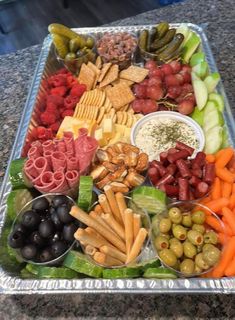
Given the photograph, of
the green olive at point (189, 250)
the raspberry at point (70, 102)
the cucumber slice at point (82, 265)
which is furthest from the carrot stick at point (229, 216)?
the raspberry at point (70, 102)

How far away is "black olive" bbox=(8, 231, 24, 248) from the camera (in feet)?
2.98

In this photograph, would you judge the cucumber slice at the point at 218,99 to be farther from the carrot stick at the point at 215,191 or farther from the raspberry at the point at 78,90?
the raspberry at the point at 78,90

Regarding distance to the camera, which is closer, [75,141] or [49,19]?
[75,141]

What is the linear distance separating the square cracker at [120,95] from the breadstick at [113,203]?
1.62ft

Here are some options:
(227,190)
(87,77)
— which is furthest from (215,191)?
(87,77)

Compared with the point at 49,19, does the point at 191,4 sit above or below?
above

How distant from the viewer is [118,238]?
0.96 m

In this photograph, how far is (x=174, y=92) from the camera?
1.36 meters

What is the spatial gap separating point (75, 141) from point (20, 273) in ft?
1.36

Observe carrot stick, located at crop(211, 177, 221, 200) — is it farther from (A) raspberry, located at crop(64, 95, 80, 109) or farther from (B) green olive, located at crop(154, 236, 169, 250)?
(A) raspberry, located at crop(64, 95, 80, 109)

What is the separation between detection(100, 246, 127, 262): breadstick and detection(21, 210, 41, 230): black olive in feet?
0.62

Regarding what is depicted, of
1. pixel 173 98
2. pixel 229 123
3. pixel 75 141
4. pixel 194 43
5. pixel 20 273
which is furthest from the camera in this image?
pixel 194 43

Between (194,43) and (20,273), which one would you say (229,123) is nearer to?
(194,43)

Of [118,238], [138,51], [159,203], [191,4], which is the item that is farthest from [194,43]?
[118,238]
